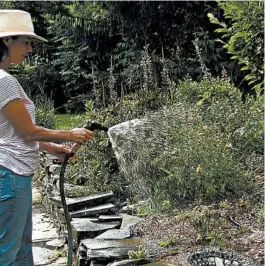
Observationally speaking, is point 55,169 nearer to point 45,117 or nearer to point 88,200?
point 88,200

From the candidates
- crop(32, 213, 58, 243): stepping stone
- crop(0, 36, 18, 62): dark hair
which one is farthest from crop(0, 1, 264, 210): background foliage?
crop(0, 36, 18, 62): dark hair

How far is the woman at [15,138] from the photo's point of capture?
7.81 feet

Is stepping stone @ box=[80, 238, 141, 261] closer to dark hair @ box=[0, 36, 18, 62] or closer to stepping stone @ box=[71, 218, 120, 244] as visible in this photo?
stepping stone @ box=[71, 218, 120, 244]

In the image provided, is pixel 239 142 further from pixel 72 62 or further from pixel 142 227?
pixel 72 62

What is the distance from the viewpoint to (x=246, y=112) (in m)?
4.87

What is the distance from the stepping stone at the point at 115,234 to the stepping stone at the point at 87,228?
14 centimetres

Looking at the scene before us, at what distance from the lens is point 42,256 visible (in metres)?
4.33

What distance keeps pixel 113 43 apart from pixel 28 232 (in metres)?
8.98

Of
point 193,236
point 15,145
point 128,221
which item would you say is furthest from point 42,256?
point 15,145

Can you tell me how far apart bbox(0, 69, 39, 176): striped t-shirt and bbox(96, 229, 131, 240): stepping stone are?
139 centimetres

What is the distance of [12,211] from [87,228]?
1696mm

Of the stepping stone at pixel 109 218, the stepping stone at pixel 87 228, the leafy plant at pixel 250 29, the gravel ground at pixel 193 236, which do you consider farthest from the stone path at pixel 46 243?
the leafy plant at pixel 250 29

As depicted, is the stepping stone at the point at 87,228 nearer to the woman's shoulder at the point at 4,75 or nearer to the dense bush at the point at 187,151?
the dense bush at the point at 187,151

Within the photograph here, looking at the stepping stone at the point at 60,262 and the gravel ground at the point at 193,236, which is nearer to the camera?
the gravel ground at the point at 193,236
